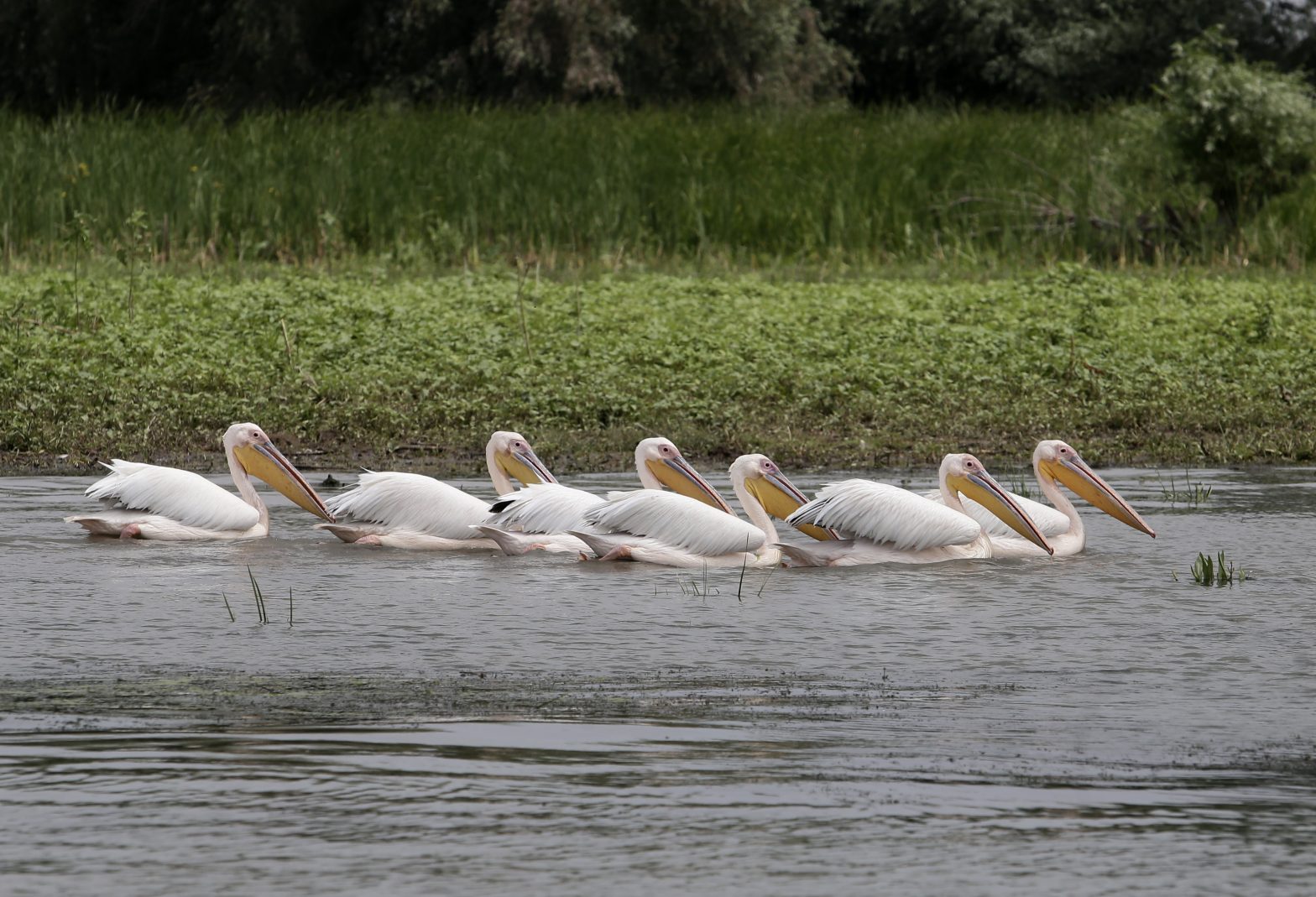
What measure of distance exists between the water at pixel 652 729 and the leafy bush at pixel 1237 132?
10516 mm

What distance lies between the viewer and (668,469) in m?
8.02

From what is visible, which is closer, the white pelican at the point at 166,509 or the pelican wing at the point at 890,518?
the pelican wing at the point at 890,518

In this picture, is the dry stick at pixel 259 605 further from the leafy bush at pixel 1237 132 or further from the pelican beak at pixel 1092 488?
the leafy bush at pixel 1237 132

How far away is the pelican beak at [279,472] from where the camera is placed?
8.27 m

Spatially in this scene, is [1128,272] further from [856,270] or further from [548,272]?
[548,272]

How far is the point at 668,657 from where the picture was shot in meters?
5.51

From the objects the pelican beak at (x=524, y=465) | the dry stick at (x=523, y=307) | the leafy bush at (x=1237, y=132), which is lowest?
the pelican beak at (x=524, y=465)

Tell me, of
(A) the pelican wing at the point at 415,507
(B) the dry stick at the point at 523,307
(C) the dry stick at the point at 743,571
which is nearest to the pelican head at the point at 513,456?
(A) the pelican wing at the point at 415,507

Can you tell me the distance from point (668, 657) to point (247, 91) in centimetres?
2281

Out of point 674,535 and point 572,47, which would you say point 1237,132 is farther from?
point 674,535

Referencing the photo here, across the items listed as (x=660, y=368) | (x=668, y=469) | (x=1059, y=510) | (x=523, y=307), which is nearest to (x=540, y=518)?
(x=668, y=469)

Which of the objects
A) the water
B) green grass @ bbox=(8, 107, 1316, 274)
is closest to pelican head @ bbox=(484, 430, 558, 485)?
the water

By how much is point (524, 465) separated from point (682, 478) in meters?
0.72

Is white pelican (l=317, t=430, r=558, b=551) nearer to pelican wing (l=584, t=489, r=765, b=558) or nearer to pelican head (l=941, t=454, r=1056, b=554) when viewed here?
pelican wing (l=584, t=489, r=765, b=558)
